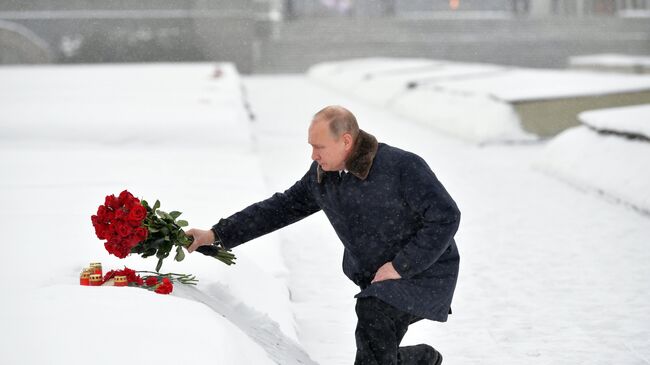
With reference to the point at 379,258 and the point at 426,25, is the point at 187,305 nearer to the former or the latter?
the point at 379,258

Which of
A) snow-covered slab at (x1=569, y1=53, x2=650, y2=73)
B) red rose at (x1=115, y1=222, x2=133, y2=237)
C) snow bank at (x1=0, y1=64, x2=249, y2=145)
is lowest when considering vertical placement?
snow-covered slab at (x1=569, y1=53, x2=650, y2=73)

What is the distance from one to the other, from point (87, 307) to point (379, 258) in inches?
39.5

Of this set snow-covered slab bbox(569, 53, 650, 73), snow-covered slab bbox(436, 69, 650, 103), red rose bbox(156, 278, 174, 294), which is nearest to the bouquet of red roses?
red rose bbox(156, 278, 174, 294)

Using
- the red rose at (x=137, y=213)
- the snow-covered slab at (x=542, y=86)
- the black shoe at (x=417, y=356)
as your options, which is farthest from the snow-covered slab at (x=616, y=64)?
the red rose at (x=137, y=213)

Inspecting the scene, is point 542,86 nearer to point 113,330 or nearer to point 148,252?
point 148,252

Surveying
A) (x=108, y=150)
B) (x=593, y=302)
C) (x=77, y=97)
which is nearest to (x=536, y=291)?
(x=593, y=302)

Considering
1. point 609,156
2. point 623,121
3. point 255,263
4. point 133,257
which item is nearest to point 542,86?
point 623,121

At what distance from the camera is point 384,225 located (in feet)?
11.5

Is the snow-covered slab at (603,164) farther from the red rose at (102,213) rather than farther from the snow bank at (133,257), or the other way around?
the red rose at (102,213)

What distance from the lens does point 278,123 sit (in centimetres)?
1716

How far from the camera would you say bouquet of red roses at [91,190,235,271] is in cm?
361

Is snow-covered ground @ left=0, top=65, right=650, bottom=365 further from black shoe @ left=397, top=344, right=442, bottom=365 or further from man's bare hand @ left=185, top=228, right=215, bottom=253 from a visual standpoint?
black shoe @ left=397, top=344, right=442, bottom=365

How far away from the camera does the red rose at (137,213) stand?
360 centimetres

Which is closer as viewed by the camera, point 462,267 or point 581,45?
point 462,267
